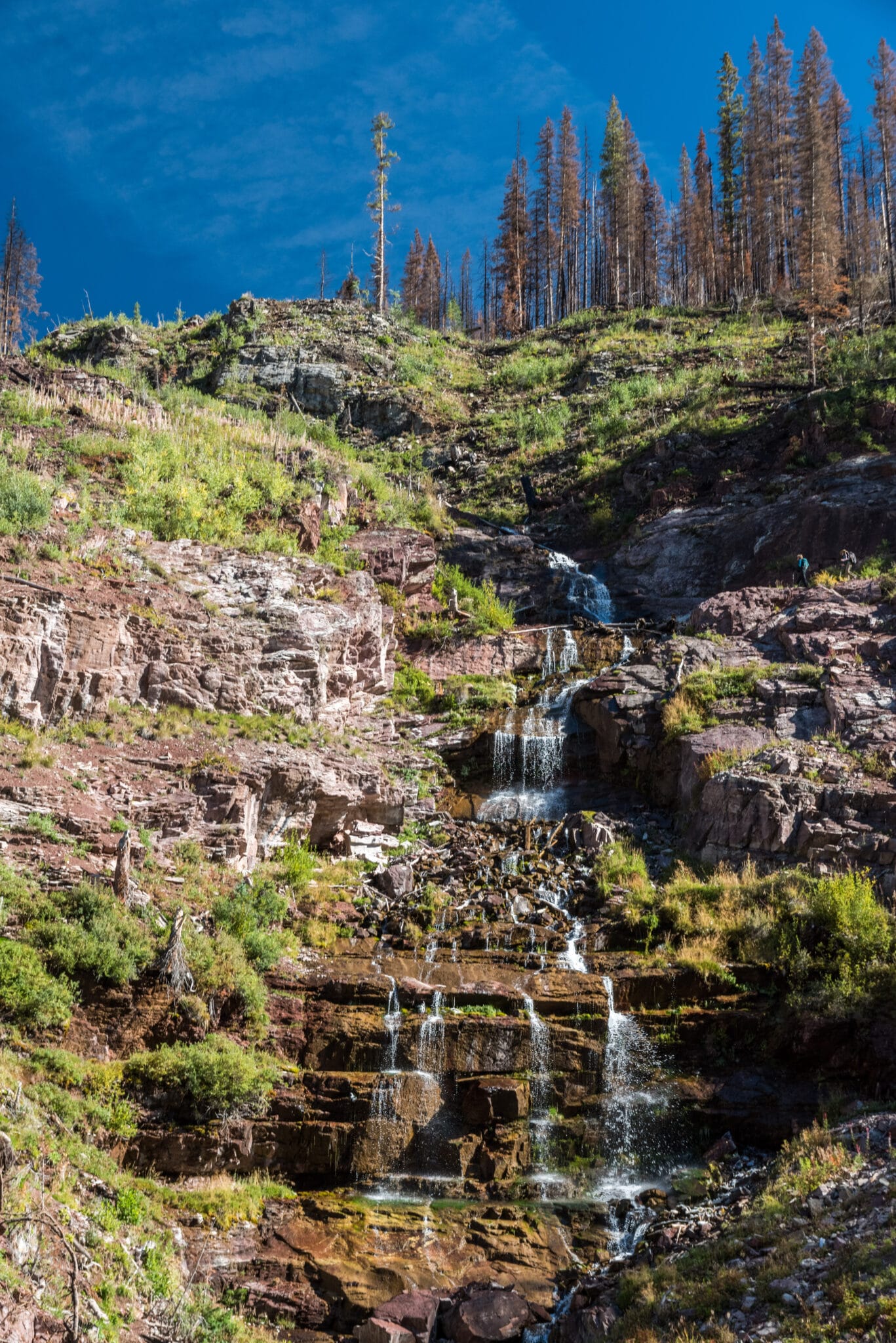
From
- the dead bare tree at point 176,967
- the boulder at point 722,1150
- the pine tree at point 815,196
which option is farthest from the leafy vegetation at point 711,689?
the pine tree at point 815,196

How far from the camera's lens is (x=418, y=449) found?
37812 mm

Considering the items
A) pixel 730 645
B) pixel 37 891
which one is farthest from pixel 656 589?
pixel 37 891

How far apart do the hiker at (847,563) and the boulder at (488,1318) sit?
19.7 m

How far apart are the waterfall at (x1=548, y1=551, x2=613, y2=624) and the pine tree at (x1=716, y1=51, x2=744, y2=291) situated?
103ft

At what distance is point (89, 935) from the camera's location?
11.3 meters

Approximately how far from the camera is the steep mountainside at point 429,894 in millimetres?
8977

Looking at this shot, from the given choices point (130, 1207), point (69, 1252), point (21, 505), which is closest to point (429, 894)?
point (130, 1207)

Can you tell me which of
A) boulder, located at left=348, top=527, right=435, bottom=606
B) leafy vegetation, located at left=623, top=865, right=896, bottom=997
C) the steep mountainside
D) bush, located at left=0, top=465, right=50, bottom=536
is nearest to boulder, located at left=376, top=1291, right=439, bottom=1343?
the steep mountainside

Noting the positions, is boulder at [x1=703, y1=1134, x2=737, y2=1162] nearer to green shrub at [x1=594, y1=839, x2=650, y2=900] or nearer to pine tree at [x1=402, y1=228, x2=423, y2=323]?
green shrub at [x1=594, y1=839, x2=650, y2=900]

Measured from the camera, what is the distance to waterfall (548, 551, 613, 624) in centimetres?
2727

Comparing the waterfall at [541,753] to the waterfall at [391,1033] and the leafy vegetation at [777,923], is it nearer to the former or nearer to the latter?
the leafy vegetation at [777,923]

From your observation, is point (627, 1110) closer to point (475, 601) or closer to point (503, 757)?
point (503, 757)

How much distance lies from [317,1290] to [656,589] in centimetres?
2220

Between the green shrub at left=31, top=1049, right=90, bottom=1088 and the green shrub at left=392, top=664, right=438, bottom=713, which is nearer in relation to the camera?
the green shrub at left=31, top=1049, right=90, bottom=1088
